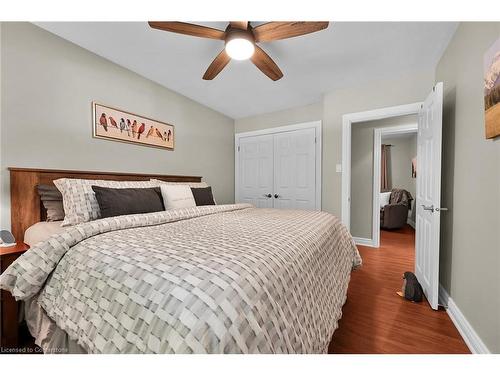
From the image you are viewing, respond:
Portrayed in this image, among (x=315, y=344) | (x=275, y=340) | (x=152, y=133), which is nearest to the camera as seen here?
(x=275, y=340)

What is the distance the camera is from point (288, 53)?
2232 mm

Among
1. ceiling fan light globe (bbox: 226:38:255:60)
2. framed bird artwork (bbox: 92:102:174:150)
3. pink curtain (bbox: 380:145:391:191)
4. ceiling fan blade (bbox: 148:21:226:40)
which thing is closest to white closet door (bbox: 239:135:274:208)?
framed bird artwork (bbox: 92:102:174:150)

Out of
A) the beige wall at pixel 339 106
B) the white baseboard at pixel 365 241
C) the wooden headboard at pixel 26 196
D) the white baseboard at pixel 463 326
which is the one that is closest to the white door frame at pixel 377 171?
the white baseboard at pixel 365 241

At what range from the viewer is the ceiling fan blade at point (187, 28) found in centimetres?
150

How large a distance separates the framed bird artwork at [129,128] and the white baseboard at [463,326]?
10.6ft

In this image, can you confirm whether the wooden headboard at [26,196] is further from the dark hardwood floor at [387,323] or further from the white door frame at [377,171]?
the white door frame at [377,171]

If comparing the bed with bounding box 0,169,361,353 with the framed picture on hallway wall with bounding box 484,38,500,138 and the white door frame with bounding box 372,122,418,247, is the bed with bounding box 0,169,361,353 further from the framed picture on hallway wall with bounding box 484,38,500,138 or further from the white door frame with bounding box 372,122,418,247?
the white door frame with bounding box 372,122,418,247

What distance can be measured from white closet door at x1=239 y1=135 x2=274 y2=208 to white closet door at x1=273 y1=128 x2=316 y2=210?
0.12m

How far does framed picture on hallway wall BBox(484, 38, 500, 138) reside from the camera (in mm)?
1169

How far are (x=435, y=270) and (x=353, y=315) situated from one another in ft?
2.49
